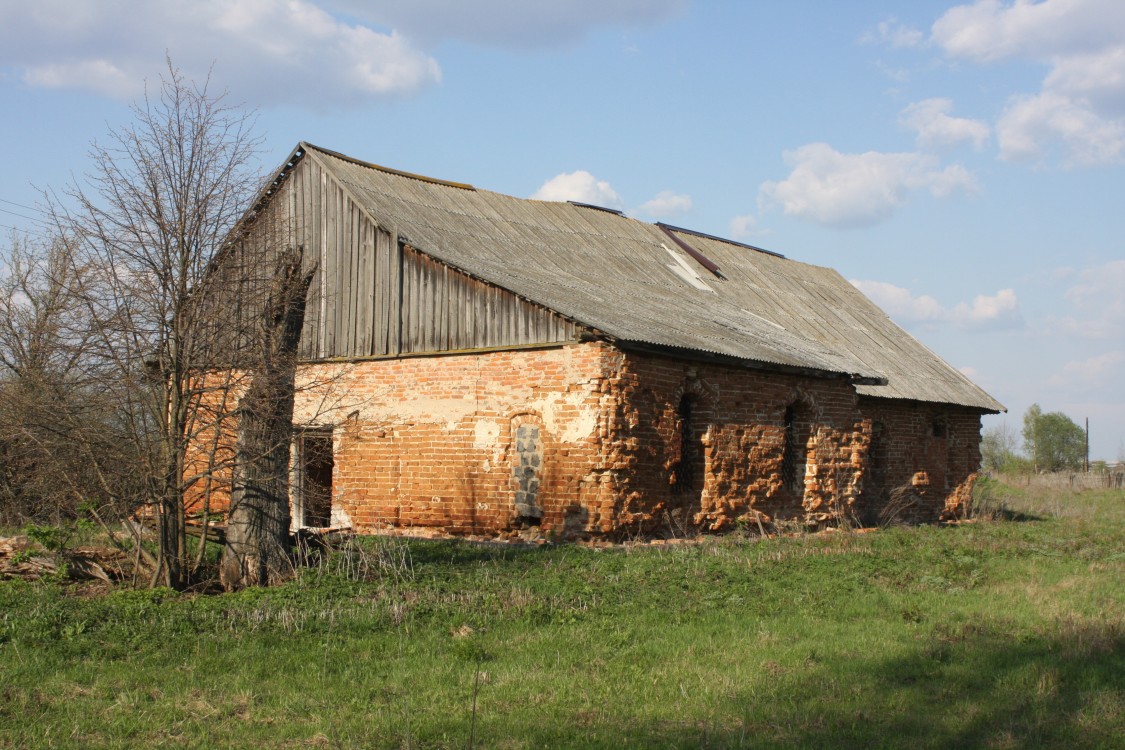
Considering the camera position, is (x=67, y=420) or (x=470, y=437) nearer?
(x=67, y=420)

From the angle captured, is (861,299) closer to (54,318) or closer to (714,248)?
(714,248)

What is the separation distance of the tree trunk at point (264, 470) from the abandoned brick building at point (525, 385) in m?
0.41

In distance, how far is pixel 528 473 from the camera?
48.3 ft

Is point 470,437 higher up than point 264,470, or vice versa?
point 470,437

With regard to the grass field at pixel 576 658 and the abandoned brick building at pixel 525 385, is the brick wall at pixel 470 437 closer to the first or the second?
the abandoned brick building at pixel 525 385

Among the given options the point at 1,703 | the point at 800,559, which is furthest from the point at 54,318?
the point at 800,559

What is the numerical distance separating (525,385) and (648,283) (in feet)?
21.5

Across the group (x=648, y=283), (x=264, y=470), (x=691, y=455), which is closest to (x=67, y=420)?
(x=264, y=470)

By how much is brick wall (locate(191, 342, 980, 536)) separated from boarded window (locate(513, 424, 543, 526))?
2 centimetres

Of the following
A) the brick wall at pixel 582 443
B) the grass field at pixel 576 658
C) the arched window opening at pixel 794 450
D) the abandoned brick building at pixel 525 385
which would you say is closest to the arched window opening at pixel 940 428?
the abandoned brick building at pixel 525 385

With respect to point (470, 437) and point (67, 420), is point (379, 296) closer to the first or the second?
point (470, 437)

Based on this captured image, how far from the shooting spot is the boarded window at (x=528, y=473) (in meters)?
14.6

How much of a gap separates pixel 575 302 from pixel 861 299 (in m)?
16.6

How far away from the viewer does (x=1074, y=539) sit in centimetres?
1648
